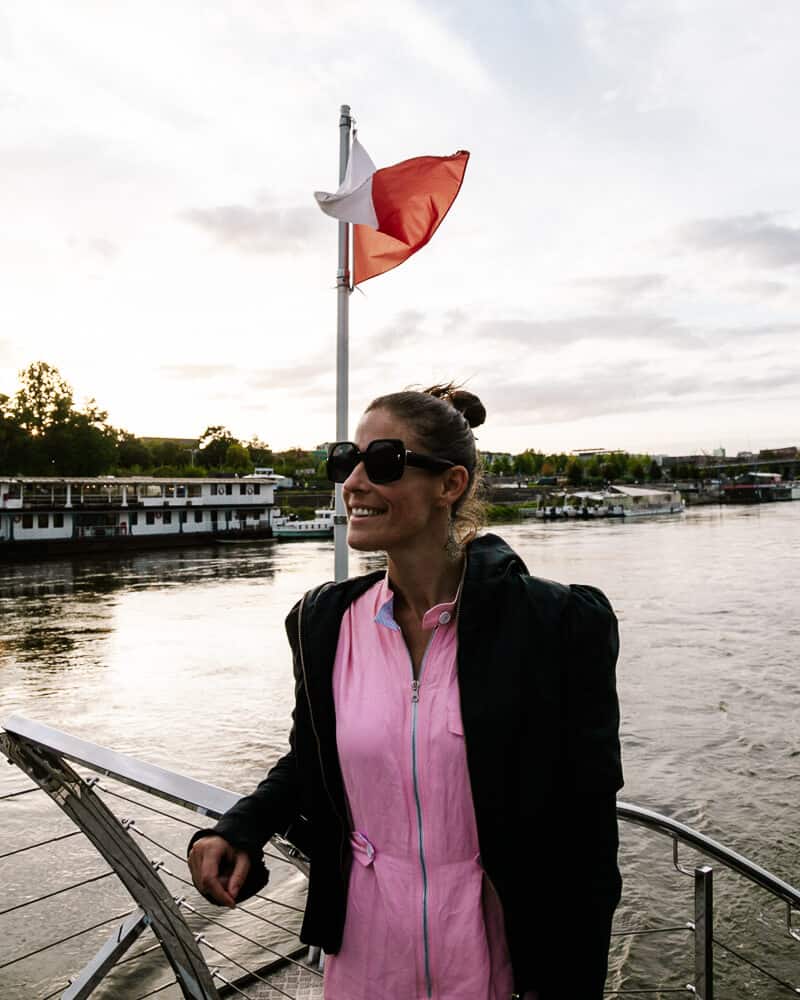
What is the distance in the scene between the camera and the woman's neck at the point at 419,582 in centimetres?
180

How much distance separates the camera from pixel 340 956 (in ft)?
5.71

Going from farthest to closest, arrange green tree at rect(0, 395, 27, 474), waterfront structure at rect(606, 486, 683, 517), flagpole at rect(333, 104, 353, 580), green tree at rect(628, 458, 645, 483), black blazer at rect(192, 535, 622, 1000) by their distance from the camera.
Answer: green tree at rect(628, 458, 645, 483), waterfront structure at rect(606, 486, 683, 517), green tree at rect(0, 395, 27, 474), flagpole at rect(333, 104, 353, 580), black blazer at rect(192, 535, 622, 1000)

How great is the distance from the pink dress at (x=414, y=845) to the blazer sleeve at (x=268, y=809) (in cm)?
15

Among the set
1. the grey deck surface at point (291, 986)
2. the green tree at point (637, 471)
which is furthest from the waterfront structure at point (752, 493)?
the grey deck surface at point (291, 986)

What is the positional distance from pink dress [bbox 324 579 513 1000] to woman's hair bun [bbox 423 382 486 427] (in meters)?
0.50

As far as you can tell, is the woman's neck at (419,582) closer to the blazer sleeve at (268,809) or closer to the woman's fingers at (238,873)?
the blazer sleeve at (268,809)

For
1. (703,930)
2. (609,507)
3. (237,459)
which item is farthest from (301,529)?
(237,459)

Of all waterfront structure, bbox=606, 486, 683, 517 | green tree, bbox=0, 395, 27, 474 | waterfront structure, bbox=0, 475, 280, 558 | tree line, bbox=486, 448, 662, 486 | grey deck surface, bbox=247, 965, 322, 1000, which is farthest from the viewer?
tree line, bbox=486, 448, 662, 486

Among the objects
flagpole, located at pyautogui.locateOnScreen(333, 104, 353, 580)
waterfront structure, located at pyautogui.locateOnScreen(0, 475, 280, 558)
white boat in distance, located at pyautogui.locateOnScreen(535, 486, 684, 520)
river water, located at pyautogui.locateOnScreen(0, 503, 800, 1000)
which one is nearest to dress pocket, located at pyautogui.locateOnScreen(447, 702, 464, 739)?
river water, located at pyautogui.locateOnScreen(0, 503, 800, 1000)

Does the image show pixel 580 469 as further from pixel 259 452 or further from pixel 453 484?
pixel 453 484

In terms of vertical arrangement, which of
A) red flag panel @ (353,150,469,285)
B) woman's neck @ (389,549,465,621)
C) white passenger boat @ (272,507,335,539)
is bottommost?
white passenger boat @ (272,507,335,539)

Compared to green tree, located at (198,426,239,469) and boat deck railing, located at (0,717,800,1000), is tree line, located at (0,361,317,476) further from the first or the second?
boat deck railing, located at (0,717,800,1000)

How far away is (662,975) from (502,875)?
483 centimetres

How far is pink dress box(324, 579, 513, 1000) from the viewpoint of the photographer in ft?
5.29
